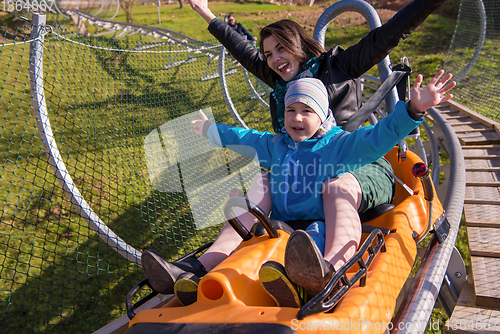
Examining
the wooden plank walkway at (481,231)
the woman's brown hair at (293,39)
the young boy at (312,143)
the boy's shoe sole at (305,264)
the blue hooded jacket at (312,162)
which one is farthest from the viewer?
the woman's brown hair at (293,39)

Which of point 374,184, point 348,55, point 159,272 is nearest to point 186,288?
point 159,272

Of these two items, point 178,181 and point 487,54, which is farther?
point 487,54

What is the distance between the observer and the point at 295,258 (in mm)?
1086

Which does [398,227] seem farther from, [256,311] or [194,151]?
[194,151]

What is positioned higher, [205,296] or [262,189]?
[262,189]

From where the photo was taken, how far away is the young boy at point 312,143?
1351 mm

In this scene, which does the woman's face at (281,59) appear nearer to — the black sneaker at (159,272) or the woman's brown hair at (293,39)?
the woman's brown hair at (293,39)

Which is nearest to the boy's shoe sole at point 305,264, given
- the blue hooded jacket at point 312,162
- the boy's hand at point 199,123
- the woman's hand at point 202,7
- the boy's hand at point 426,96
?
the blue hooded jacket at point 312,162

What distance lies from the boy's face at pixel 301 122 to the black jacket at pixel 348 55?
21.7 inches

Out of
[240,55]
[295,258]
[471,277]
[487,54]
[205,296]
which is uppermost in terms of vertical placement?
[487,54]

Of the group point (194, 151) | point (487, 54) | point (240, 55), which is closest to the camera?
point (240, 55)

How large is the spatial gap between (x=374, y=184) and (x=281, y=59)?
0.89m

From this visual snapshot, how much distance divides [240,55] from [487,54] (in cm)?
569

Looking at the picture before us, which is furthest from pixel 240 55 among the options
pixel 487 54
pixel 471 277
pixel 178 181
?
pixel 487 54
